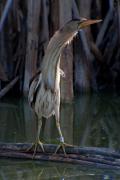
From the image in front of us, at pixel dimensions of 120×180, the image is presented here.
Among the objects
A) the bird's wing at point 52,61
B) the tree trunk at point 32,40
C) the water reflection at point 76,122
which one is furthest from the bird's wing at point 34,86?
the tree trunk at point 32,40

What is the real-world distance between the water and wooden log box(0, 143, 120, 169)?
5 cm

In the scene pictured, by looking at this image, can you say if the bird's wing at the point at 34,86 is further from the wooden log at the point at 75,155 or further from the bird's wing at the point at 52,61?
the wooden log at the point at 75,155

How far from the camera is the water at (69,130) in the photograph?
16.0 feet

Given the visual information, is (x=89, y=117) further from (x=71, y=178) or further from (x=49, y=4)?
(x=71, y=178)

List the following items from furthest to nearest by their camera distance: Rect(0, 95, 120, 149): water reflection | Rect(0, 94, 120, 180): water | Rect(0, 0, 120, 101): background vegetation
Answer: Rect(0, 0, 120, 101): background vegetation, Rect(0, 95, 120, 149): water reflection, Rect(0, 94, 120, 180): water

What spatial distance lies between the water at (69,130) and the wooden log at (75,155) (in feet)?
0.17

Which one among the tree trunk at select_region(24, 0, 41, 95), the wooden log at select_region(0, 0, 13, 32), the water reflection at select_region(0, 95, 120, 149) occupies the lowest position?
the water reflection at select_region(0, 95, 120, 149)

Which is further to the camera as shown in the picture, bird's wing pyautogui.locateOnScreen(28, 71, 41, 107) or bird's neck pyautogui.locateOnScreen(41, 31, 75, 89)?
bird's wing pyautogui.locateOnScreen(28, 71, 41, 107)

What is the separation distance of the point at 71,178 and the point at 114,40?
433cm

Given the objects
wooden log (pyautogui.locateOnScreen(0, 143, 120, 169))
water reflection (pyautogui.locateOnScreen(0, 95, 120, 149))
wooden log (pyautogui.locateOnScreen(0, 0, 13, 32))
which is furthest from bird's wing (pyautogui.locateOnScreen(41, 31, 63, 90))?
wooden log (pyautogui.locateOnScreen(0, 0, 13, 32))

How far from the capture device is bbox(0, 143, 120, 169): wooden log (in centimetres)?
479

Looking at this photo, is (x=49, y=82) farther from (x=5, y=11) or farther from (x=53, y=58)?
(x=5, y=11)

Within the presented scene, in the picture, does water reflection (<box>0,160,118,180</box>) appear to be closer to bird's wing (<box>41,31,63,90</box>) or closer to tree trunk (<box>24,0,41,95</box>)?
bird's wing (<box>41,31,63,90</box>)

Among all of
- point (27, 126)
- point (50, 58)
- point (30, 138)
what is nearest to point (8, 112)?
point (27, 126)
